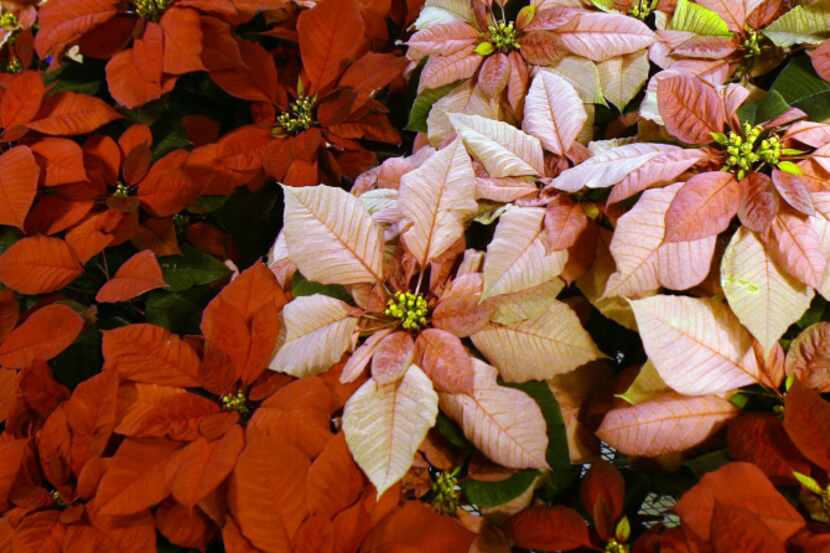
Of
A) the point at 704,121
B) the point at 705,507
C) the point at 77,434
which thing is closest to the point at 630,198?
the point at 704,121

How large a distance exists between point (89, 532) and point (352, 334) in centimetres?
21

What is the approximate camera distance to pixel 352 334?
1.68 ft

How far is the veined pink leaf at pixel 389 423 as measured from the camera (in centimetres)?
47

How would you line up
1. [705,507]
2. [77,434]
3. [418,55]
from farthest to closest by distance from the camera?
1. [418,55]
2. [77,434]
3. [705,507]

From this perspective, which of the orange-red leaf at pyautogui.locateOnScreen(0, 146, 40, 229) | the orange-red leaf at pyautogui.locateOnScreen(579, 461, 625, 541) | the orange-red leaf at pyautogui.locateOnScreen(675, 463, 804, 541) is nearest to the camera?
the orange-red leaf at pyautogui.locateOnScreen(675, 463, 804, 541)

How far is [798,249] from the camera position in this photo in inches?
17.7

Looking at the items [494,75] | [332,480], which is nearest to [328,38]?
[494,75]

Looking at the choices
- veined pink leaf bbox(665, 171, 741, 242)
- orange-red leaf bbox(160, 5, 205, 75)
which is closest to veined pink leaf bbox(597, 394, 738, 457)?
veined pink leaf bbox(665, 171, 741, 242)

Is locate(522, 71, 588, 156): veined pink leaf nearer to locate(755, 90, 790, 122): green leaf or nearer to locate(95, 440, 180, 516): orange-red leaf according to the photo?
locate(755, 90, 790, 122): green leaf

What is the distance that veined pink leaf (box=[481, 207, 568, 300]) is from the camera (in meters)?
0.48

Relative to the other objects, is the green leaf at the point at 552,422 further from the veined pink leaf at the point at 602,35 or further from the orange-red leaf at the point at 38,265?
the orange-red leaf at the point at 38,265

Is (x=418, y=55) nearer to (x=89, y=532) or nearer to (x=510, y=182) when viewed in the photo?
(x=510, y=182)

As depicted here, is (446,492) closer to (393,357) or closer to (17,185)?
(393,357)

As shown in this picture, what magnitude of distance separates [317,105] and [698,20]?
1.06 feet
